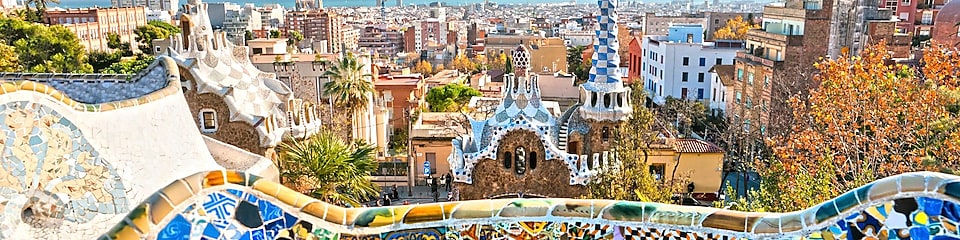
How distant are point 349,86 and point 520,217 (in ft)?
56.4

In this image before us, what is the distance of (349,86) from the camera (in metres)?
20.3

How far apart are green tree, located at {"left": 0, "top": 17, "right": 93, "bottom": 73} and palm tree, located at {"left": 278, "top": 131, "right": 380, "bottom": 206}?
19697 millimetres

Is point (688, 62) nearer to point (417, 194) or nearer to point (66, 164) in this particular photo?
point (417, 194)

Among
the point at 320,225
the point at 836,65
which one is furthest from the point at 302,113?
the point at 320,225

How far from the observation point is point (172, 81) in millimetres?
8008

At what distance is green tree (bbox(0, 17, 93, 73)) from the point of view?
2898 cm

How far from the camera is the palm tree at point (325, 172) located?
1247 cm

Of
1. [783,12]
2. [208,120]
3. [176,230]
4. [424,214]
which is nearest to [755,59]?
[783,12]

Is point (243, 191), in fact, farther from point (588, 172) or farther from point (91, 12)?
point (91, 12)

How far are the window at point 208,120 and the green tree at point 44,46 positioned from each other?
60.8 feet

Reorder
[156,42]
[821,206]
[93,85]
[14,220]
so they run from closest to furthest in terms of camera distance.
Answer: [821,206] < [14,220] < [93,85] < [156,42]

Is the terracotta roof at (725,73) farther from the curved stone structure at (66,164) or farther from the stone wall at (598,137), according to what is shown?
the curved stone structure at (66,164)

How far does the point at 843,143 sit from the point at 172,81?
8.00 meters

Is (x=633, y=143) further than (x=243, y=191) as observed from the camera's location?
Yes
